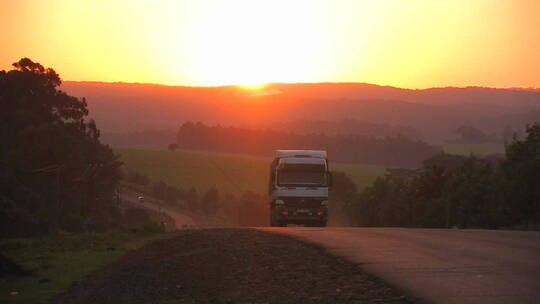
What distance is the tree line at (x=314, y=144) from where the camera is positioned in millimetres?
128625

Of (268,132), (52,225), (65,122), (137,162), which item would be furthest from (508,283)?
(268,132)

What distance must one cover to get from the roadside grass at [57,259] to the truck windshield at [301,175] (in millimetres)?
8800

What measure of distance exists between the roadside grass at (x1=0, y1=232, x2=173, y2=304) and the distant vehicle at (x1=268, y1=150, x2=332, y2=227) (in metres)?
A: 8.81

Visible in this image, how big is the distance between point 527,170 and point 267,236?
23978 mm

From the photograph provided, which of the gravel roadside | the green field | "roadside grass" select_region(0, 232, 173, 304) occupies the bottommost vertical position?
the green field

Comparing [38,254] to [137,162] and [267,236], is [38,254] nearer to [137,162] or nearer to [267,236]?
[267,236]

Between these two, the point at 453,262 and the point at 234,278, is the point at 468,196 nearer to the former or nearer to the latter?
the point at 453,262

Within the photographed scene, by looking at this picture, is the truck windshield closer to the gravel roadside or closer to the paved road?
the paved road

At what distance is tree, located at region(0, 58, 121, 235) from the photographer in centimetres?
4212

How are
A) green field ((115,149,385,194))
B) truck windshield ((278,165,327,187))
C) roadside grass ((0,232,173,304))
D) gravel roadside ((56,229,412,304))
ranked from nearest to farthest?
1. gravel roadside ((56,229,412,304))
2. roadside grass ((0,232,173,304))
3. truck windshield ((278,165,327,187))
4. green field ((115,149,385,194))

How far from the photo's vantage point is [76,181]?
46.6m

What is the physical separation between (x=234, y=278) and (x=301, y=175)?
2000 centimetres

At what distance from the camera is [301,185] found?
34.7 metres

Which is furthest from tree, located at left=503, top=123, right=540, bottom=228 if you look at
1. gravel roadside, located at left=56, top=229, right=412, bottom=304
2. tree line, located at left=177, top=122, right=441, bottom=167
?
tree line, located at left=177, top=122, right=441, bottom=167
